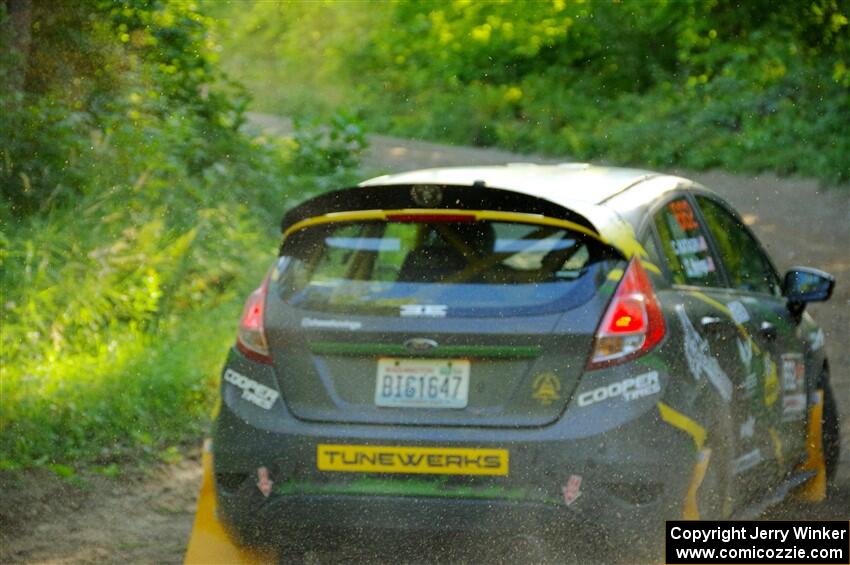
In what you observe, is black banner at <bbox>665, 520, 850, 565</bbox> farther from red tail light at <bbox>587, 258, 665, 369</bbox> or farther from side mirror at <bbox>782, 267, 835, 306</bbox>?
side mirror at <bbox>782, 267, 835, 306</bbox>

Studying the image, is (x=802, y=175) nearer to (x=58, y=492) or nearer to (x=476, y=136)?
(x=476, y=136)

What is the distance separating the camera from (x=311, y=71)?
1757 inches

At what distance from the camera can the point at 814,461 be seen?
7.14 meters

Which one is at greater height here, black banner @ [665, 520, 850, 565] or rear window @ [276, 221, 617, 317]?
rear window @ [276, 221, 617, 317]

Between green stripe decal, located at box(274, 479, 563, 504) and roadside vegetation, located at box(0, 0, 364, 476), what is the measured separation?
2.76 meters

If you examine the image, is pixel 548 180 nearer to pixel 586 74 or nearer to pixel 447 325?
pixel 447 325

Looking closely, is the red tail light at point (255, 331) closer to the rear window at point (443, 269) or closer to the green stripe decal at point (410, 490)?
the rear window at point (443, 269)

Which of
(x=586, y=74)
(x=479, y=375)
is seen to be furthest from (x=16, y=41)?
(x=586, y=74)

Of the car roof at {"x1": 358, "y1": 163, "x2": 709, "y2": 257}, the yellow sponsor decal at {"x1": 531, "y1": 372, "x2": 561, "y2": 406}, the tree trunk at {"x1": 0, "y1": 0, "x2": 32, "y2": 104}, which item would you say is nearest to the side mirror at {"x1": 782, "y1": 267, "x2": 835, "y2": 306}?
the car roof at {"x1": 358, "y1": 163, "x2": 709, "y2": 257}

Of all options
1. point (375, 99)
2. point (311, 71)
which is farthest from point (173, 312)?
point (311, 71)

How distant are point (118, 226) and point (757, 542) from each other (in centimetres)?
622

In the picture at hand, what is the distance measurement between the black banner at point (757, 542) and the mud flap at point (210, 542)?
1440 mm

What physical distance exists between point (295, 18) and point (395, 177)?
130ft

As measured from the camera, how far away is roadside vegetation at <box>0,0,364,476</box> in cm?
847
